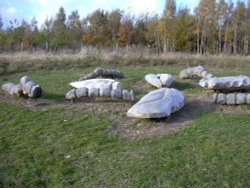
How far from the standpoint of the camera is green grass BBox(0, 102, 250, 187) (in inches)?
186

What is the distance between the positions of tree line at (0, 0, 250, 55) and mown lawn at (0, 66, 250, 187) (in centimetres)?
2351

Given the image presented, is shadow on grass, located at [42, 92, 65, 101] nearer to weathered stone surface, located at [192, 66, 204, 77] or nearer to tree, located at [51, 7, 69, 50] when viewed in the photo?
weathered stone surface, located at [192, 66, 204, 77]

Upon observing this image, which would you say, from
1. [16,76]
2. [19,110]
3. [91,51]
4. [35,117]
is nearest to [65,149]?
[35,117]

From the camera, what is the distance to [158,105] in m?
6.61

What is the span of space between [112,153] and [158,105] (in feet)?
5.12

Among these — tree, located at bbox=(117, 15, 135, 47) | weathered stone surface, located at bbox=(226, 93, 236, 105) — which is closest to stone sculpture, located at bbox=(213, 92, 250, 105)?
weathered stone surface, located at bbox=(226, 93, 236, 105)

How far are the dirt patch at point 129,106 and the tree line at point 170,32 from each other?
22013mm

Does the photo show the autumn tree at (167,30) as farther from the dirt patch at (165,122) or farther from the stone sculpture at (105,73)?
the dirt patch at (165,122)

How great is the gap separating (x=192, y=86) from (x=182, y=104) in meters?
2.76

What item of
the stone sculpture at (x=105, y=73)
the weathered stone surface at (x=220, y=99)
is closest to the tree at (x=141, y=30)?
the stone sculpture at (x=105, y=73)

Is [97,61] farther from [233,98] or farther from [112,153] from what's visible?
[112,153]

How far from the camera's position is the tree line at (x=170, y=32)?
3231 centimetres

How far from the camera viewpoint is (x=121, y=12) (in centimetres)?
4062

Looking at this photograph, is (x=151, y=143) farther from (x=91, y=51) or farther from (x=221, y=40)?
(x=221, y=40)
